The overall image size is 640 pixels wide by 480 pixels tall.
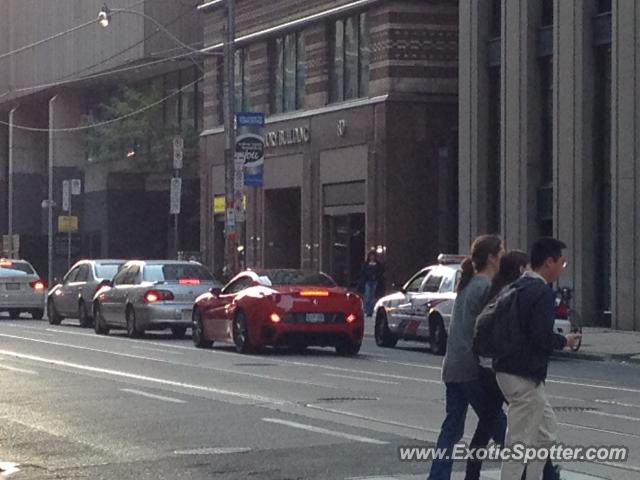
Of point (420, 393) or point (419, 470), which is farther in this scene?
point (420, 393)

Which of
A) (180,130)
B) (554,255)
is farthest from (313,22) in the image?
(554,255)

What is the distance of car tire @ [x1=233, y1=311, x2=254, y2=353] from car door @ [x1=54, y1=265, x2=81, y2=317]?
40.7ft

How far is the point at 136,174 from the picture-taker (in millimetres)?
65812

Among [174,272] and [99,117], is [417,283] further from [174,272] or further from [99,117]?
[99,117]

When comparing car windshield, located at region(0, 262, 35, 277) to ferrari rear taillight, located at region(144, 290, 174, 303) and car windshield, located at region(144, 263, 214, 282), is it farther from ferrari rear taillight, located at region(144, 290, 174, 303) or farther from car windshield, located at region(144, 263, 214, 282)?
ferrari rear taillight, located at region(144, 290, 174, 303)

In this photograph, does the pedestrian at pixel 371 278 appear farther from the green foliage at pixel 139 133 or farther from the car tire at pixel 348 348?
the green foliage at pixel 139 133

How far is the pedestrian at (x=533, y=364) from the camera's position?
30.6 ft

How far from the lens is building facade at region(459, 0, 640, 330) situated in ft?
110

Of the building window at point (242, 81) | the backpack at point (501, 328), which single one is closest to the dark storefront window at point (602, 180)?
the building window at point (242, 81)

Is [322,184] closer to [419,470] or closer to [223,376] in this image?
[223,376]

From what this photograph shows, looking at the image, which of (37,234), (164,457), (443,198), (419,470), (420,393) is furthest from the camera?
(37,234)

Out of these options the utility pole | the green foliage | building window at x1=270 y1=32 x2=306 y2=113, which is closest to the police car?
the utility pole

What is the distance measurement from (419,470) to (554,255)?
317cm

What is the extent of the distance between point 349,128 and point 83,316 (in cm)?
1198
